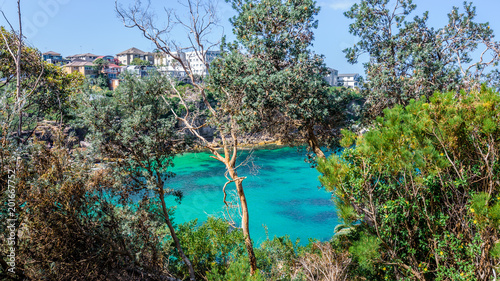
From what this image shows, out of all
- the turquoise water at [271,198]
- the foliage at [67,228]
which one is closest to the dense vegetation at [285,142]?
the foliage at [67,228]

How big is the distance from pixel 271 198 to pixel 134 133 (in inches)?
553

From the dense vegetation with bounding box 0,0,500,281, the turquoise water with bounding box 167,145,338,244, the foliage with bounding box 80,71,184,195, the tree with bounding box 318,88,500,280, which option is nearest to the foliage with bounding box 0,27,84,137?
the dense vegetation with bounding box 0,0,500,281

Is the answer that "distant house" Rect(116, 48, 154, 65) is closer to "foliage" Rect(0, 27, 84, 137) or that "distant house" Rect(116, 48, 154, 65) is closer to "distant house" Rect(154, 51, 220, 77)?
"foliage" Rect(0, 27, 84, 137)

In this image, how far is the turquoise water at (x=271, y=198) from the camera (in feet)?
50.5

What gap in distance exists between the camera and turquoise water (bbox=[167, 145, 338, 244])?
15.4 m

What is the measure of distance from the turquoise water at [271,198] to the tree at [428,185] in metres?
7.13

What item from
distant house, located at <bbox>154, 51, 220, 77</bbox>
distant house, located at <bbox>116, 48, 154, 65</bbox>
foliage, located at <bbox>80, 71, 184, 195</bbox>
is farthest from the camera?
distant house, located at <bbox>116, 48, 154, 65</bbox>

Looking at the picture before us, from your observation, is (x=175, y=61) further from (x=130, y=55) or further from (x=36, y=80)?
(x=130, y=55)

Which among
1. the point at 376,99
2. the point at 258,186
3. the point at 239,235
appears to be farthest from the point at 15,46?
the point at 258,186

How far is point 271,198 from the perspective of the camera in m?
19.3

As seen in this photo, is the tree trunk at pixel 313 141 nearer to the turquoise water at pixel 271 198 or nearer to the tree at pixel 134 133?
the tree at pixel 134 133

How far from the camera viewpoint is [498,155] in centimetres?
430

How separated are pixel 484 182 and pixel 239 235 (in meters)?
4.99

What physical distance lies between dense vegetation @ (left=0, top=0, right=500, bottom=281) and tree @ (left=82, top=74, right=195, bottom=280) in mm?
29
